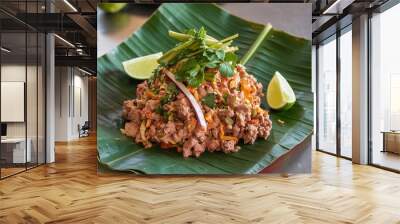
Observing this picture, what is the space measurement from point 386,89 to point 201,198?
179 inches

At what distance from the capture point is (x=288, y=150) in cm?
586

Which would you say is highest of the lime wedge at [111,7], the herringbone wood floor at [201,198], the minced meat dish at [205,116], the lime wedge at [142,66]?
the lime wedge at [111,7]

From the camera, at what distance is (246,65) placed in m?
5.84

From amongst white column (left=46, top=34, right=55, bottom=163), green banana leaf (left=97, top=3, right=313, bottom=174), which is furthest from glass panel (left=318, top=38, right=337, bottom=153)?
white column (left=46, top=34, right=55, bottom=163)

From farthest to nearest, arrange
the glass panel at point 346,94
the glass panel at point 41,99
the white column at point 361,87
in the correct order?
1. the glass panel at point 346,94
2. the white column at point 361,87
3. the glass panel at point 41,99

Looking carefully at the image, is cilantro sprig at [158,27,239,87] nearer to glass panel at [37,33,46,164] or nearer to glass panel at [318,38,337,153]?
glass panel at [37,33,46,164]

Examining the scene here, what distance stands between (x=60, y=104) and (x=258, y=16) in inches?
437

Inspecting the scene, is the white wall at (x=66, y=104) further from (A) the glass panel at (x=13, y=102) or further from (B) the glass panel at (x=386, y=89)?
(B) the glass panel at (x=386, y=89)

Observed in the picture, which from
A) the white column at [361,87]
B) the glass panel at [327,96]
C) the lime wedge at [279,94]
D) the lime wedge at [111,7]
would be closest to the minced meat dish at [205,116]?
the lime wedge at [279,94]

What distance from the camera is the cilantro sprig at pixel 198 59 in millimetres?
5445

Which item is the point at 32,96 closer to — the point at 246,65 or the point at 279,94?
the point at 246,65

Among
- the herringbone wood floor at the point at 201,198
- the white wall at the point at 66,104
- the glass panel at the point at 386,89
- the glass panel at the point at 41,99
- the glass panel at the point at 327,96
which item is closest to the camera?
the herringbone wood floor at the point at 201,198

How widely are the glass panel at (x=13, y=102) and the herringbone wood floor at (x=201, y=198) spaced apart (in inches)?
17.1

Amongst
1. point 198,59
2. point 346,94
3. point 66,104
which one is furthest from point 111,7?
point 66,104
